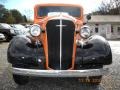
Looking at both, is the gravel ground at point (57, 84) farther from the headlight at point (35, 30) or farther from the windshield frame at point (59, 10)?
the windshield frame at point (59, 10)

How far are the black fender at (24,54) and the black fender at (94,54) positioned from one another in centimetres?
80

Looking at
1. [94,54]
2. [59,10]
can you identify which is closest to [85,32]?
[94,54]

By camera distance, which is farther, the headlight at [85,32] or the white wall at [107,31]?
the white wall at [107,31]

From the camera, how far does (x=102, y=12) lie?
78750 millimetres

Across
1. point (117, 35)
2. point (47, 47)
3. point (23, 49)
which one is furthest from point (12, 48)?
point (117, 35)

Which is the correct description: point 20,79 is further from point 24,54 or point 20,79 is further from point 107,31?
point 107,31

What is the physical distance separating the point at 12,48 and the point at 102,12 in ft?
242

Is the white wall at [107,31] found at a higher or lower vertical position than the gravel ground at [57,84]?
lower

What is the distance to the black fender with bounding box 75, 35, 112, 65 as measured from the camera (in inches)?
249

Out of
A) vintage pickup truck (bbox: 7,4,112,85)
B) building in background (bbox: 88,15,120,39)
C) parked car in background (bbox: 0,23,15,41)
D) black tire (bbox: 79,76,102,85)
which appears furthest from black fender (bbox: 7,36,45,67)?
building in background (bbox: 88,15,120,39)

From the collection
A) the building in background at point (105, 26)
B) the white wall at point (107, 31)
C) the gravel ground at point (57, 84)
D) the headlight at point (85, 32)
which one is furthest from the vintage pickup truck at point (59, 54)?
the building in background at point (105, 26)

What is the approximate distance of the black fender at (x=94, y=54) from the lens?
20.7 feet

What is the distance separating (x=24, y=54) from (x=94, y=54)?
4.83 feet

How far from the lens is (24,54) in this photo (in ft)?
20.9
